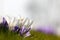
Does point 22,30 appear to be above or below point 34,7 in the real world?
above

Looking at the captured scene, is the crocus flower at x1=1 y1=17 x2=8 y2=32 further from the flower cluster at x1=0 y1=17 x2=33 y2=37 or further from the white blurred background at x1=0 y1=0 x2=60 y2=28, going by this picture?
the white blurred background at x1=0 y1=0 x2=60 y2=28

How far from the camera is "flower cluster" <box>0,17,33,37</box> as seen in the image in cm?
74

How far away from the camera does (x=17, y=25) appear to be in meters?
0.75

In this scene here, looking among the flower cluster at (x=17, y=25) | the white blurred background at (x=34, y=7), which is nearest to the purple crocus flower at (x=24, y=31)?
the flower cluster at (x=17, y=25)

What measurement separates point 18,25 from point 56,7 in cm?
240

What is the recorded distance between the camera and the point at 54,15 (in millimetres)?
3148

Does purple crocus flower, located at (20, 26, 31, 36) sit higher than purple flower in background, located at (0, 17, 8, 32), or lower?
lower

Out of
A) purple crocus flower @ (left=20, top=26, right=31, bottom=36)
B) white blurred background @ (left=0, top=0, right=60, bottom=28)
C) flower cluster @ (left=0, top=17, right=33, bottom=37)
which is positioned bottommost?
white blurred background @ (left=0, top=0, right=60, bottom=28)

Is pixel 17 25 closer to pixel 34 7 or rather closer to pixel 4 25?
pixel 4 25

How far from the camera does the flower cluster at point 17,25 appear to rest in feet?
2.42

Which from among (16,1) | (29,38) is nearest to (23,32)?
(29,38)

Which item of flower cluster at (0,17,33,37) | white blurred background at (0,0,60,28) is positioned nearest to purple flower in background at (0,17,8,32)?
flower cluster at (0,17,33,37)

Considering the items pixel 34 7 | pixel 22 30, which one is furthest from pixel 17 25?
pixel 34 7

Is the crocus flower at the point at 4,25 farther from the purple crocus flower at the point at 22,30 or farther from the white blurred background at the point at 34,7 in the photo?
the white blurred background at the point at 34,7
